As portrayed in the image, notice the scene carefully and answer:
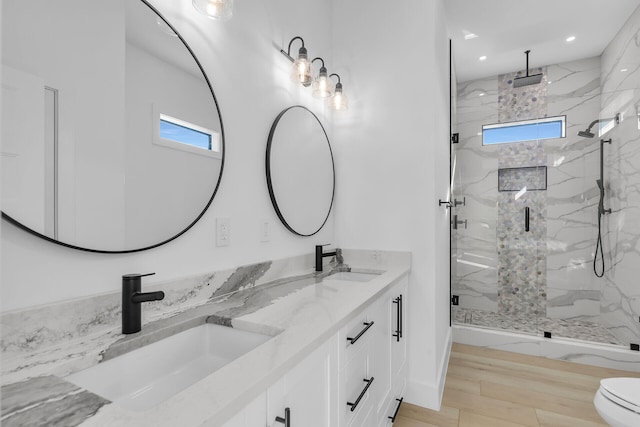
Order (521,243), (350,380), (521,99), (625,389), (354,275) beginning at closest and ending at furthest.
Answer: (350,380)
(625,389)
(354,275)
(521,243)
(521,99)

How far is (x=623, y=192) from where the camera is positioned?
276cm

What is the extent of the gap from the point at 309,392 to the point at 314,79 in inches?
74.8

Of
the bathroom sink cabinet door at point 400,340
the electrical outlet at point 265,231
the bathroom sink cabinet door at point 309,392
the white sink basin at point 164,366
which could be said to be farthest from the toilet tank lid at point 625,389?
the electrical outlet at point 265,231

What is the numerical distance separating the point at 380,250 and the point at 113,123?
174cm

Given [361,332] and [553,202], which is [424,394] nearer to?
[361,332]

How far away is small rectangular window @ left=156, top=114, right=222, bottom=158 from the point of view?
1131 millimetres

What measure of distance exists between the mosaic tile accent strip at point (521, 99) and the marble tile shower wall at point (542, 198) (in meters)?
0.01

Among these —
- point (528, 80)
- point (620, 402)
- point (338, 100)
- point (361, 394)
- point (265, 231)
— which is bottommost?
point (620, 402)

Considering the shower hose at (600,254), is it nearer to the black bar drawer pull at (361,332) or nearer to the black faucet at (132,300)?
the black bar drawer pull at (361,332)

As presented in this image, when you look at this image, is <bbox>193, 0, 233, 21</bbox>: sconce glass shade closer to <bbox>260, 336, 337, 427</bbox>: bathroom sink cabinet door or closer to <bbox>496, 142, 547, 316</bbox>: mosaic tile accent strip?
<bbox>260, 336, 337, 427</bbox>: bathroom sink cabinet door

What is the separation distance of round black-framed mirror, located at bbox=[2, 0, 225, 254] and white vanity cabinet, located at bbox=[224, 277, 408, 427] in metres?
0.65

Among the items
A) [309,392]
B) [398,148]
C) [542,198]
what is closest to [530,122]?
[542,198]

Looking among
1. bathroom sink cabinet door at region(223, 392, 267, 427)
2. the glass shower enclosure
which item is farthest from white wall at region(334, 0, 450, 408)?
bathroom sink cabinet door at region(223, 392, 267, 427)

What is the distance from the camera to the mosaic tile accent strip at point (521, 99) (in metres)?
3.57
